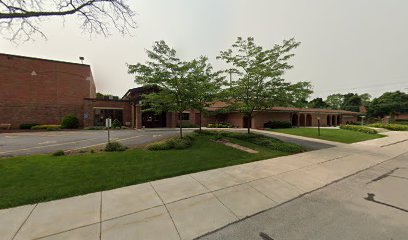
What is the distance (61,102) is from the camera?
2419 centimetres

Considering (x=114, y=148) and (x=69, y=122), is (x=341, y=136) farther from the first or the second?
(x=69, y=122)

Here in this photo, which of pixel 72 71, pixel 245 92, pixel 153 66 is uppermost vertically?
pixel 72 71

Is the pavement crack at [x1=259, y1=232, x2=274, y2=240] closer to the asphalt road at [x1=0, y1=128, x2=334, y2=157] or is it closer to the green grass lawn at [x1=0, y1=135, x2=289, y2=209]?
the green grass lawn at [x1=0, y1=135, x2=289, y2=209]

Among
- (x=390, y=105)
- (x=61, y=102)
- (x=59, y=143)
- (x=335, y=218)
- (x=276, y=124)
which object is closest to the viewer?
(x=335, y=218)

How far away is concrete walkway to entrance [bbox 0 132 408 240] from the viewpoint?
9.99 ft

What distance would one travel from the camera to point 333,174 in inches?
249

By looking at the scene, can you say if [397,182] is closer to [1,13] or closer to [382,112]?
[1,13]

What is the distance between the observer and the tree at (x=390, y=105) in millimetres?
51688

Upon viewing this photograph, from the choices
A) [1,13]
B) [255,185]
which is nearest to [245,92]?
[255,185]

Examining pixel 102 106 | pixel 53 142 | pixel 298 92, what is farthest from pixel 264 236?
pixel 102 106

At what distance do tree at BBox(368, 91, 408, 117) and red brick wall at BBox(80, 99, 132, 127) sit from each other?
6723cm

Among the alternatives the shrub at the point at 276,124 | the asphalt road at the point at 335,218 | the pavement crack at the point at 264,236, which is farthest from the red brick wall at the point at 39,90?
the pavement crack at the point at 264,236

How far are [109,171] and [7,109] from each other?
25.7m

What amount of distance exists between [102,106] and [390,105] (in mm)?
72252
